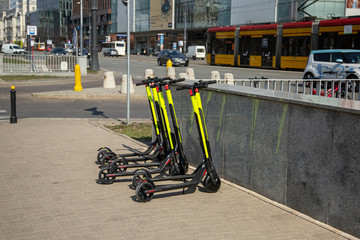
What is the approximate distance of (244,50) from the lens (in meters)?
39.5

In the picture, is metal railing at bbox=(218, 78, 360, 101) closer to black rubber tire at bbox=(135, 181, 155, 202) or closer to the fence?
black rubber tire at bbox=(135, 181, 155, 202)

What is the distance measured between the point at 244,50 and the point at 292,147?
34.9 metres

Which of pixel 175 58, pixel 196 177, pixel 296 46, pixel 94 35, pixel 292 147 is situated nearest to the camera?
pixel 292 147

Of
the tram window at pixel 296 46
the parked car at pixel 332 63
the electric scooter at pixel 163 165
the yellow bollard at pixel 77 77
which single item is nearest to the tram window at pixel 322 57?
the parked car at pixel 332 63

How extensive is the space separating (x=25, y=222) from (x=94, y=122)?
299 inches

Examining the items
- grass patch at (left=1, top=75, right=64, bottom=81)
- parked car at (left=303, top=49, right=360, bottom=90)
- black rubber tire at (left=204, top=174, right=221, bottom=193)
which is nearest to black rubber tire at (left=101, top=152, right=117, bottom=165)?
black rubber tire at (left=204, top=174, right=221, bottom=193)

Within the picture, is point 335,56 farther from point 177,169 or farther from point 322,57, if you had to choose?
point 177,169

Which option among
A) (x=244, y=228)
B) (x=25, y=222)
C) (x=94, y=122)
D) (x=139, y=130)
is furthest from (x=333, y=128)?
(x=94, y=122)

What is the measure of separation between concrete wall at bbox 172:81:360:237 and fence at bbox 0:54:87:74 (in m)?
24.1

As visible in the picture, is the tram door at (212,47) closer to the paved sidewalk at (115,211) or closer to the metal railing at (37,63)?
the metal railing at (37,63)

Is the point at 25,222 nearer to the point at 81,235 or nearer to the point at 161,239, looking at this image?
the point at 81,235

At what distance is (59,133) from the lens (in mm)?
10562

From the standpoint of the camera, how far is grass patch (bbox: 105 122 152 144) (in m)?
10.4

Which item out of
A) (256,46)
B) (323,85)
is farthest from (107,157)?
(256,46)
